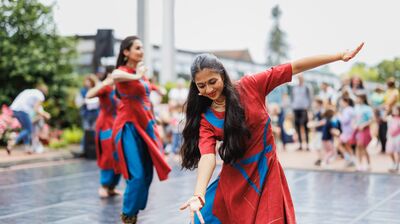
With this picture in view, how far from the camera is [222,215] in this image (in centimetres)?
383

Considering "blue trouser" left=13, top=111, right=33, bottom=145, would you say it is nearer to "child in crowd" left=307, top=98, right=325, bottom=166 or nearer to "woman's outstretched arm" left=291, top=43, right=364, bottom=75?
"child in crowd" left=307, top=98, right=325, bottom=166

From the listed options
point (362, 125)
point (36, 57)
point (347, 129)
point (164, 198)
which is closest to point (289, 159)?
point (347, 129)

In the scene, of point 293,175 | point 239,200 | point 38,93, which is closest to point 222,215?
point 239,200

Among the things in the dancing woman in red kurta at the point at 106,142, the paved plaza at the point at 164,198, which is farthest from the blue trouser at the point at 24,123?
the dancing woman in red kurta at the point at 106,142

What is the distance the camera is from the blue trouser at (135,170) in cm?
647

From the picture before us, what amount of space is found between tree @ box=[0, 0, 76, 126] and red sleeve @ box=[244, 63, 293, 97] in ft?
42.2

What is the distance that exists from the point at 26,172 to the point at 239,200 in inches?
331

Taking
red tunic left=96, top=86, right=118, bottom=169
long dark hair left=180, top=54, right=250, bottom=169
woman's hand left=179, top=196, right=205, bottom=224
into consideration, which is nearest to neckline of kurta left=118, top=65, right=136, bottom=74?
red tunic left=96, top=86, right=118, bottom=169

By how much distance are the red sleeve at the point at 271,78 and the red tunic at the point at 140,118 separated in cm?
297

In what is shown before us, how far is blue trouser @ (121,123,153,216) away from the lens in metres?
6.47

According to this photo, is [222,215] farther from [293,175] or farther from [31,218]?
[293,175]

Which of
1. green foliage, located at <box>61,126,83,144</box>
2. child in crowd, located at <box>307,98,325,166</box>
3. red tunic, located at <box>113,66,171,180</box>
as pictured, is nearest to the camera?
red tunic, located at <box>113,66,171,180</box>

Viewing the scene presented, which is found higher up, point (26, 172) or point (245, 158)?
point (245, 158)

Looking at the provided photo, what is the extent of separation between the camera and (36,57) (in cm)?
1689
